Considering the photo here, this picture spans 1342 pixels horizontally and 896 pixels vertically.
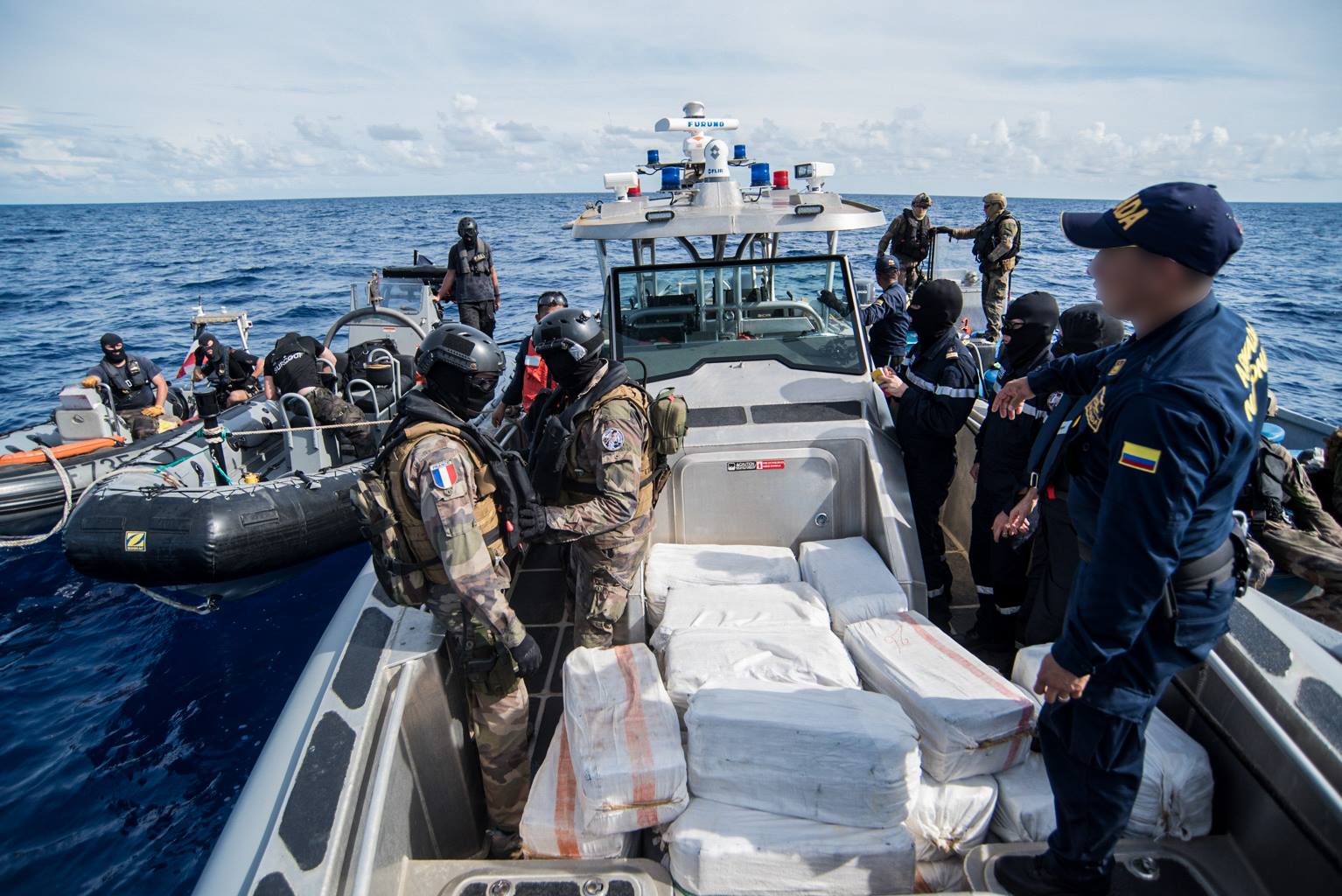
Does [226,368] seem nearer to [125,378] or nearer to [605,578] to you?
[125,378]

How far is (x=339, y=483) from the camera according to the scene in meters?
6.66

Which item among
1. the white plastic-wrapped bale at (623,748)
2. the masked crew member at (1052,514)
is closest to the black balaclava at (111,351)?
the white plastic-wrapped bale at (623,748)

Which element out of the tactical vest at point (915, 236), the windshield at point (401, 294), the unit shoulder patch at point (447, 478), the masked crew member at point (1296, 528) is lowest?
the masked crew member at point (1296, 528)

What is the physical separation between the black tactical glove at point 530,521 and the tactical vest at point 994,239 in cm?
788

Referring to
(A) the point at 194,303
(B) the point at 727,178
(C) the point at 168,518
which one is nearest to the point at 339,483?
(C) the point at 168,518

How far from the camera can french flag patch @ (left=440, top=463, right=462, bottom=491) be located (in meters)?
2.45

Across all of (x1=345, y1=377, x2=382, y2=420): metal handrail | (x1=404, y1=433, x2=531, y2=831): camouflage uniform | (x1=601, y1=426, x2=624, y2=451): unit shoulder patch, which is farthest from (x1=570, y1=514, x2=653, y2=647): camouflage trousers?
(x1=345, y1=377, x2=382, y2=420): metal handrail

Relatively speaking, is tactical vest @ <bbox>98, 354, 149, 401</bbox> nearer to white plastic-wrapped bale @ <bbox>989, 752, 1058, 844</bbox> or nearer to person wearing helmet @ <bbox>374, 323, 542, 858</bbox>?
person wearing helmet @ <bbox>374, 323, 542, 858</bbox>

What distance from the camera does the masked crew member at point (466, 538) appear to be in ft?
8.25

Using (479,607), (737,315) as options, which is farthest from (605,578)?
(737,315)

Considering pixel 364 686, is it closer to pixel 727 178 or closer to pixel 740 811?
pixel 740 811

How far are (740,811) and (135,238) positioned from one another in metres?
67.4

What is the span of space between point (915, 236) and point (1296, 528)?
6.36 metres

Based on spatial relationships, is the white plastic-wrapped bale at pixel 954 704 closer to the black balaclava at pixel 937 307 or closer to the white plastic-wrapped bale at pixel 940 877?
the white plastic-wrapped bale at pixel 940 877
